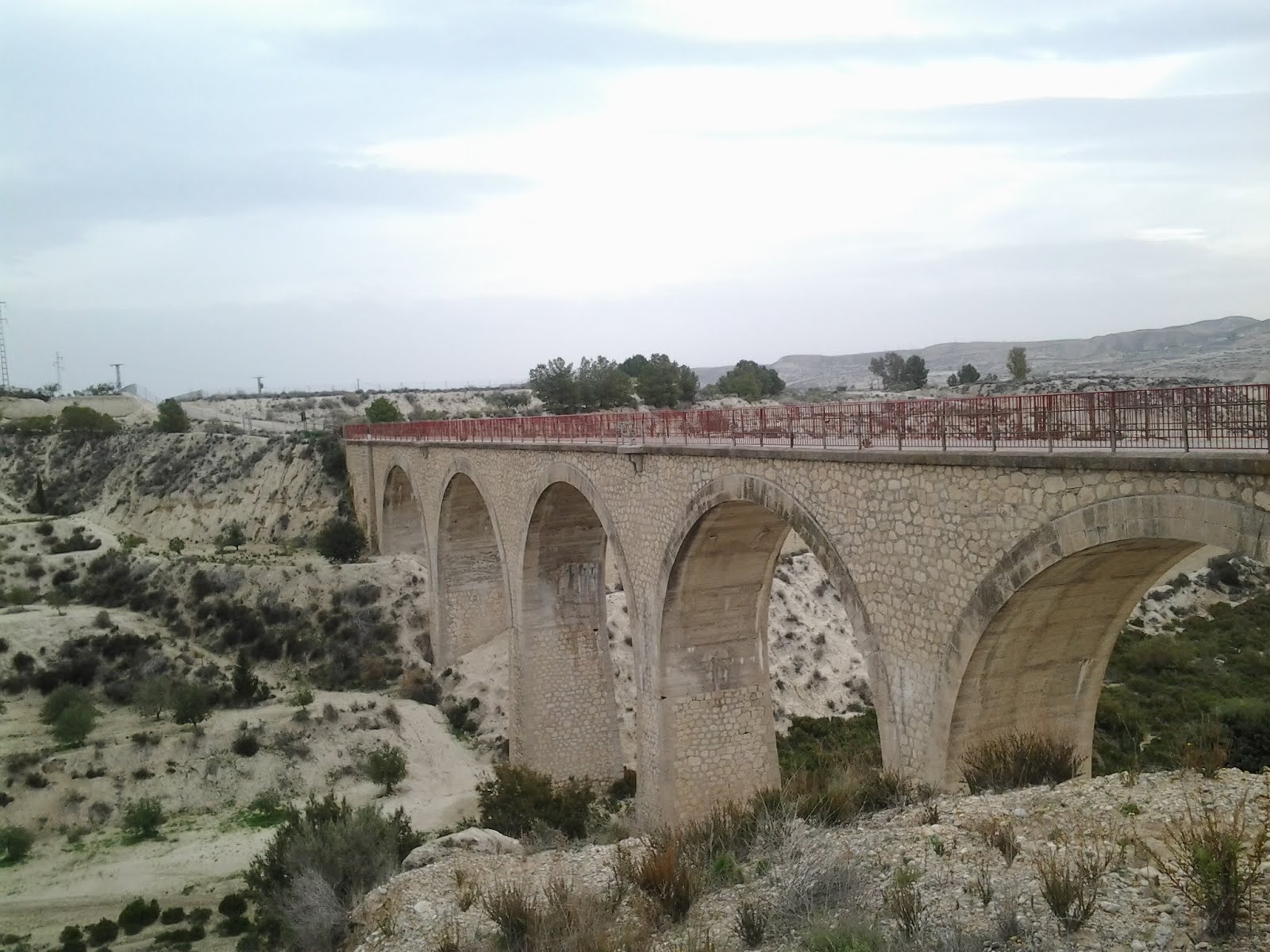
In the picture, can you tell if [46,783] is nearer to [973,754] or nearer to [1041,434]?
[973,754]

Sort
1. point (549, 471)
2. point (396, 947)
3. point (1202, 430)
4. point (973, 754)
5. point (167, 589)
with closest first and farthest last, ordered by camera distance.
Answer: point (1202, 430)
point (396, 947)
point (973, 754)
point (549, 471)
point (167, 589)

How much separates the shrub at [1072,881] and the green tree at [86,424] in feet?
168

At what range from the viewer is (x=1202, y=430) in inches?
211

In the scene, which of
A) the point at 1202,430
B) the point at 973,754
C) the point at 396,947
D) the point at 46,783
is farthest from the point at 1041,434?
the point at 46,783

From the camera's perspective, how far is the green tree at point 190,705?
18.2 metres

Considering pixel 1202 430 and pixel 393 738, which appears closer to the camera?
pixel 1202 430

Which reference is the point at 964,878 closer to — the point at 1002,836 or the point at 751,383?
the point at 1002,836

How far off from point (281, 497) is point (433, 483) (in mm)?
14546

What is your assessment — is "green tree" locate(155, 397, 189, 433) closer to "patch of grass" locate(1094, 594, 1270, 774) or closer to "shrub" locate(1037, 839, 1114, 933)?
"patch of grass" locate(1094, 594, 1270, 774)

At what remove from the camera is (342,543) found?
28.3 m

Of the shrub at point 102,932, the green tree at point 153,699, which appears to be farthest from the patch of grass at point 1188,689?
the green tree at point 153,699

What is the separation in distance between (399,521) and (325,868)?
20.0 m

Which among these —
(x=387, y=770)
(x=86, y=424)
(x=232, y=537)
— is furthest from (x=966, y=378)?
(x=86, y=424)

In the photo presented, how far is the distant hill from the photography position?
29.7m
